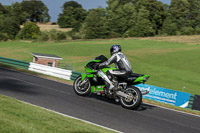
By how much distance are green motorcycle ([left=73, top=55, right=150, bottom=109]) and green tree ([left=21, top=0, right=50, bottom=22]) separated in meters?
160

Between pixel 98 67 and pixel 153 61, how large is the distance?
38.1m

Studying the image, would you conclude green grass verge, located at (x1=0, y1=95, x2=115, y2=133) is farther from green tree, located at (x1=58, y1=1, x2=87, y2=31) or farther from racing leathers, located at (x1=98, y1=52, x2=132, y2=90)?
green tree, located at (x1=58, y1=1, x2=87, y2=31)

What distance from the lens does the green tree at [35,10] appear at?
164 m

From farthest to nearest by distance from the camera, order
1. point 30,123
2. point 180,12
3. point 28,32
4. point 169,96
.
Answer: point 28,32
point 180,12
point 169,96
point 30,123

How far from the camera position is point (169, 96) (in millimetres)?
14312

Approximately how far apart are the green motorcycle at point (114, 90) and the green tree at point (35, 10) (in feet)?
524

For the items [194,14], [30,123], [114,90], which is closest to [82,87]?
[114,90]

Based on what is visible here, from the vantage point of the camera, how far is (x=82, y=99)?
34.3 ft

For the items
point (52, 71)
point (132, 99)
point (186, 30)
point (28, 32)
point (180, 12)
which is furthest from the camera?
point (28, 32)

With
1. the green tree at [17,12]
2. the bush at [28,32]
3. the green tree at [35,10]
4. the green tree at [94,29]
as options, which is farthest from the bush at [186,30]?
the green tree at [35,10]

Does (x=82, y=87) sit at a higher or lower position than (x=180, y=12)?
lower

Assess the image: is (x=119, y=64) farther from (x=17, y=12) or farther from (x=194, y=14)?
(x=17, y=12)

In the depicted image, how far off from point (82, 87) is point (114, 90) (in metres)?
1.75

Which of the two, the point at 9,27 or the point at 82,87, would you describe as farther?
the point at 9,27
